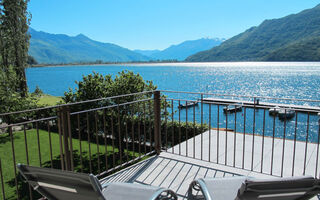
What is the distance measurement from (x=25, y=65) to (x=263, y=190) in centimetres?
2066

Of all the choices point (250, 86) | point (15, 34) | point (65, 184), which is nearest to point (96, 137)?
point (65, 184)

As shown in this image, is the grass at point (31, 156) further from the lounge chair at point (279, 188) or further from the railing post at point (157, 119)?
the lounge chair at point (279, 188)

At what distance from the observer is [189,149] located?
4.81 metres

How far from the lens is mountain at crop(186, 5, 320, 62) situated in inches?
4808

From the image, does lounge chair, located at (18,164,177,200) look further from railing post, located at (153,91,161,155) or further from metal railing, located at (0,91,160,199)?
railing post, located at (153,91,161,155)

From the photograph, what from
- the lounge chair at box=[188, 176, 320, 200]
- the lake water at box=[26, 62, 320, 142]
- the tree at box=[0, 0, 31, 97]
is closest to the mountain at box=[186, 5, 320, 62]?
the lake water at box=[26, 62, 320, 142]

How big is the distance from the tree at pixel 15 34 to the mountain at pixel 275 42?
11907cm

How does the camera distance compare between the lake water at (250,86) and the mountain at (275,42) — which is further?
the mountain at (275,42)

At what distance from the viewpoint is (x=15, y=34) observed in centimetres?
1803

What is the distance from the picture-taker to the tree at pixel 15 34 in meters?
17.4

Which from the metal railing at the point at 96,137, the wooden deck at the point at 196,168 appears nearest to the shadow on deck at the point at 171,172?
the wooden deck at the point at 196,168

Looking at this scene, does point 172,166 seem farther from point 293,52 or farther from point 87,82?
point 293,52

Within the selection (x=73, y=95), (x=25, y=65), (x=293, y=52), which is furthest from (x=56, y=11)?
(x=293, y=52)

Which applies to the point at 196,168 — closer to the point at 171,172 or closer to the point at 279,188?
the point at 171,172
